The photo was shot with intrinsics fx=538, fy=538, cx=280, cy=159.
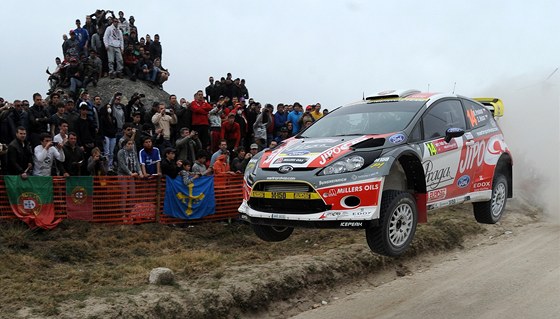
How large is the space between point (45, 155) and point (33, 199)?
88 centimetres

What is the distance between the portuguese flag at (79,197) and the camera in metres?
10.7

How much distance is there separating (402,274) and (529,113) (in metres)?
11.5

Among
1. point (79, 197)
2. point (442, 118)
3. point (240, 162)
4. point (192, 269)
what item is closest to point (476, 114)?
point (442, 118)

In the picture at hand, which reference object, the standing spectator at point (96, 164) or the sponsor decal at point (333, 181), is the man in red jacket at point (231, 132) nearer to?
the standing spectator at point (96, 164)

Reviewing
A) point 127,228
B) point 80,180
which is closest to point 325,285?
point 127,228

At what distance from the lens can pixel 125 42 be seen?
58.2ft

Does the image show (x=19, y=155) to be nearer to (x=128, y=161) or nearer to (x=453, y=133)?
(x=128, y=161)

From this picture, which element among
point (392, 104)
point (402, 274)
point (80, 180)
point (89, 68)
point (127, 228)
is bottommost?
point (402, 274)

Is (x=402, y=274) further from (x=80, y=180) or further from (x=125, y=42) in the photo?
(x=125, y=42)

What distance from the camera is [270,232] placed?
6.89 m

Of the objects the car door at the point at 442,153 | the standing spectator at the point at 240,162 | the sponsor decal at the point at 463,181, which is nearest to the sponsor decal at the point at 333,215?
the car door at the point at 442,153

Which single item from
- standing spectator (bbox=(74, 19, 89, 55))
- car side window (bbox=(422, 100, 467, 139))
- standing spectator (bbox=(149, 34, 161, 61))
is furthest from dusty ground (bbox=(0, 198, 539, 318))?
standing spectator (bbox=(149, 34, 161, 61))

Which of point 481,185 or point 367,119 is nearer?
point 367,119

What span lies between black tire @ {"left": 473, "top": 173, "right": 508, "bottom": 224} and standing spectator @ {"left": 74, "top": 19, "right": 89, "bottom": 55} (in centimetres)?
1347
